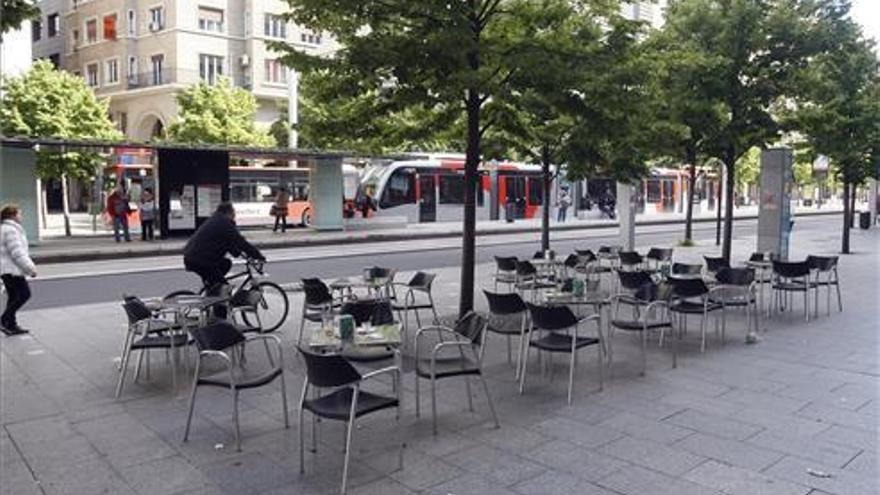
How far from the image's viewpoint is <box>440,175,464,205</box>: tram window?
115 feet

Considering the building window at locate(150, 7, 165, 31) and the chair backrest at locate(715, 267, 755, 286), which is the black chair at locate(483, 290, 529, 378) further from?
the building window at locate(150, 7, 165, 31)

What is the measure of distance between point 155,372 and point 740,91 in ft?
41.0

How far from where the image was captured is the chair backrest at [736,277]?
32.5ft

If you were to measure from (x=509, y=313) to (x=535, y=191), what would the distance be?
32.3 meters

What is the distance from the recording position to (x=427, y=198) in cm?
3456

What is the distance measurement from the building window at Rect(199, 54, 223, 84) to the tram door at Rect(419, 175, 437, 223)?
62.6 ft

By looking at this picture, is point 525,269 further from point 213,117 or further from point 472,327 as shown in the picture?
point 213,117

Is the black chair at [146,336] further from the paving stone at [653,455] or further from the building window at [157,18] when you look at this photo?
the building window at [157,18]

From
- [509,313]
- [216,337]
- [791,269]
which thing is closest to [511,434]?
[509,313]

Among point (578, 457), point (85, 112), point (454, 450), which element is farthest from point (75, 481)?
point (85, 112)

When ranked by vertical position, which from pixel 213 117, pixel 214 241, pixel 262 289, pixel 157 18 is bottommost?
pixel 262 289

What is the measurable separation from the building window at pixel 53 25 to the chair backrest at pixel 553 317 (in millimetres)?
57739

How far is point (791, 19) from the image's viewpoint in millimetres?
14781

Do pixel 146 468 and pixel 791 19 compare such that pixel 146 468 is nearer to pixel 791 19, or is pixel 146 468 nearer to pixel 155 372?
pixel 155 372
